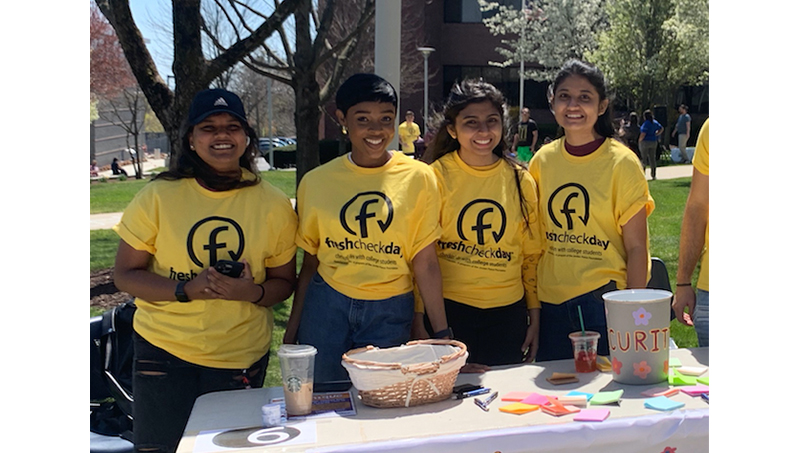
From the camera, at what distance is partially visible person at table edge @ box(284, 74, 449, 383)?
114 inches

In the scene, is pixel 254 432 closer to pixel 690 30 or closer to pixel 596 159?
pixel 596 159

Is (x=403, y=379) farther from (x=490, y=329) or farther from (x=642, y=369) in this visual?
(x=490, y=329)

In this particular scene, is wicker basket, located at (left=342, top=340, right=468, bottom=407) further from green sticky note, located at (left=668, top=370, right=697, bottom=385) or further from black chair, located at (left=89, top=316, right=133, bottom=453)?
black chair, located at (left=89, top=316, right=133, bottom=453)

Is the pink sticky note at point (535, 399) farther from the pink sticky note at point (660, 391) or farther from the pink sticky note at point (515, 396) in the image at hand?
the pink sticky note at point (660, 391)

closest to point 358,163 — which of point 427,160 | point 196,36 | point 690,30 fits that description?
point 427,160

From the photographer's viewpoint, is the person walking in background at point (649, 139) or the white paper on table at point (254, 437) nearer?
the white paper on table at point (254, 437)

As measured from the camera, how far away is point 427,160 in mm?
3389

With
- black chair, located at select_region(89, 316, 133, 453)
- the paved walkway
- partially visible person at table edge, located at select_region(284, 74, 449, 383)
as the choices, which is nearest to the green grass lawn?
the paved walkway

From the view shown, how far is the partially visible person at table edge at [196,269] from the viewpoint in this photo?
2816mm

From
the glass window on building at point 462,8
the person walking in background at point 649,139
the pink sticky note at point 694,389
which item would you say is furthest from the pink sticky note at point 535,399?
the glass window on building at point 462,8

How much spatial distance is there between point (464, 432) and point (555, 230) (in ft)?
3.92

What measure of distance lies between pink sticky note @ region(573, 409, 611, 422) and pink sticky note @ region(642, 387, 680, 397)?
0.23m

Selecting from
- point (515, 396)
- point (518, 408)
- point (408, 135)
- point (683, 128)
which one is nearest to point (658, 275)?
point (515, 396)

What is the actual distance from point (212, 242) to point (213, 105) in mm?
505
